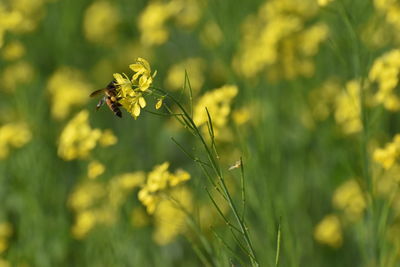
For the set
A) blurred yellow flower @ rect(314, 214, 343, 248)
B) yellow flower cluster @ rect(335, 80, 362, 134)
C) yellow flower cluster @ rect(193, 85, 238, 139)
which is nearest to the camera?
yellow flower cluster @ rect(193, 85, 238, 139)

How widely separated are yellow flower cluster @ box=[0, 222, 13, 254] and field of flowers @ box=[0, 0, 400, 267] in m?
0.02

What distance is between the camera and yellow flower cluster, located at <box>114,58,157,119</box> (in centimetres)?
203

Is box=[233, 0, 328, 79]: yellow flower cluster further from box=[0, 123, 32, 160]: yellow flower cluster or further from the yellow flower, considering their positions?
the yellow flower

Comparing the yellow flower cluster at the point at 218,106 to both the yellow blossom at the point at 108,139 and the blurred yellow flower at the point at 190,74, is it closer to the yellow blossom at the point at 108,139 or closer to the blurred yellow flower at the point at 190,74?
the yellow blossom at the point at 108,139

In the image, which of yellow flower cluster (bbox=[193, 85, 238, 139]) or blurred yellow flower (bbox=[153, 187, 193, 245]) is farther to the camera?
blurred yellow flower (bbox=[153, 187, 193, 245])

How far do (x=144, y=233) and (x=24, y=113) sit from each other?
38.1 inches

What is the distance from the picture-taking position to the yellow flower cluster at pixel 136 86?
6.65ft

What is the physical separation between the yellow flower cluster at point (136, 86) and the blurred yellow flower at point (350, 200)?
74.5 inches

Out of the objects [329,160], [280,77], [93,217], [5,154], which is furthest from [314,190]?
[5,154]

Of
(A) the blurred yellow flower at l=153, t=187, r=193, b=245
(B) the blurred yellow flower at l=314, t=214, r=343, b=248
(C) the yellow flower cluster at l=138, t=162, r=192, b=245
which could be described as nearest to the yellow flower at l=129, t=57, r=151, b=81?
(C) the yellow flower cluster at l=138, t=162, r=192, b=245

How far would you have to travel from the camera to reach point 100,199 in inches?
153

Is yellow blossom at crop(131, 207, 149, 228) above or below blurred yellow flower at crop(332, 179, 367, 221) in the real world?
above

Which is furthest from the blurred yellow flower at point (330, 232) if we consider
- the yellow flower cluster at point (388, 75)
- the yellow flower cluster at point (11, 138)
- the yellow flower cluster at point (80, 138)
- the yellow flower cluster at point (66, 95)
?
the yellow flower cluster at point (66, 95)

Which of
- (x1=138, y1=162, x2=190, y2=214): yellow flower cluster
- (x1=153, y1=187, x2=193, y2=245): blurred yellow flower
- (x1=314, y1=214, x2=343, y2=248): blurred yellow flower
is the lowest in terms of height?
(x1=314, y1=214, x2=343, y2=248): blurred yellow flower
